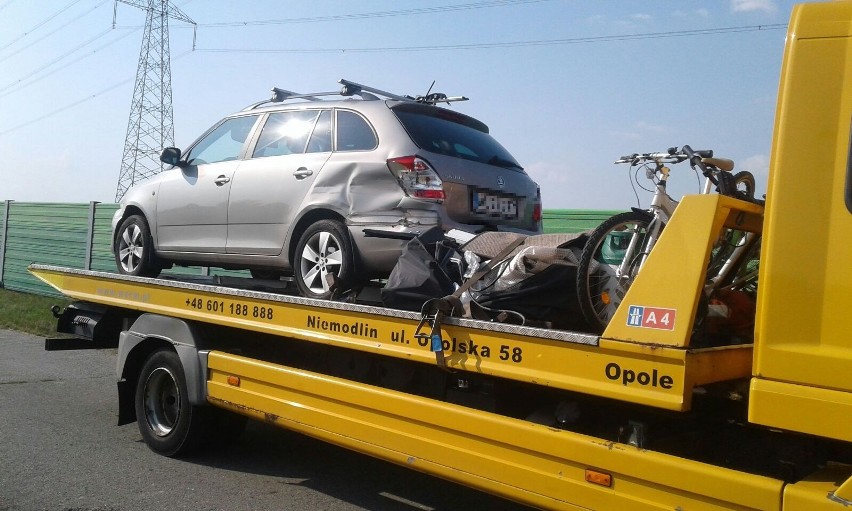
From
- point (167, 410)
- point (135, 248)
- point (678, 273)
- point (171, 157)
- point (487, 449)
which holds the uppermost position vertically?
point (171, 157)

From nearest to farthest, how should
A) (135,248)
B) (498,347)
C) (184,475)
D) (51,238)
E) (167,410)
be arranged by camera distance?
(498,347) → (184,475) → (167,410) → (135,248) → (51,238)

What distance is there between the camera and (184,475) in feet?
18.1

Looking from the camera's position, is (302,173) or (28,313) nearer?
(302,173)

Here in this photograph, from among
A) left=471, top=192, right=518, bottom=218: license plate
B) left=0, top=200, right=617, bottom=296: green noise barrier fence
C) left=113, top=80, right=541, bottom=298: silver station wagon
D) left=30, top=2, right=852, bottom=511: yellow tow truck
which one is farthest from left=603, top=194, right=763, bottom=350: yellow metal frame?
left=0, top=200, right=617, bottom=296: green noise barrier fence

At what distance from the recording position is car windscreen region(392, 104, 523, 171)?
5.62m

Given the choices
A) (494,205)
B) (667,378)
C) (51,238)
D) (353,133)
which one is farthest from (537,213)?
(51,238)

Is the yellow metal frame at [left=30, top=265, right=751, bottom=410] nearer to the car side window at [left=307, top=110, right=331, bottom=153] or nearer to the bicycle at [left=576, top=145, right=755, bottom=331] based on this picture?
the bicycle at [left=576, top=145, right=755, bottom=331]

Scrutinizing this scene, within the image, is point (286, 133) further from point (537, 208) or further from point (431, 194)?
point (537, 208)

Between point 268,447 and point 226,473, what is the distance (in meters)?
0.78

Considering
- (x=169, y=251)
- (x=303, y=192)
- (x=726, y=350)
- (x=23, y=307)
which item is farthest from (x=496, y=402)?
(x=23, y=307)

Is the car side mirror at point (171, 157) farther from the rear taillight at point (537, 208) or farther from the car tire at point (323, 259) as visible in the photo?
the rear taillight at point (537, 208)

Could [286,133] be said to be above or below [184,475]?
above

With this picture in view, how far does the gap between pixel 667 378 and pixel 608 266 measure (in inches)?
40.4

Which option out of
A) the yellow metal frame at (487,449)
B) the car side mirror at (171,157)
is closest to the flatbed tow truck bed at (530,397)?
the yellow metal frame at (487,449)
